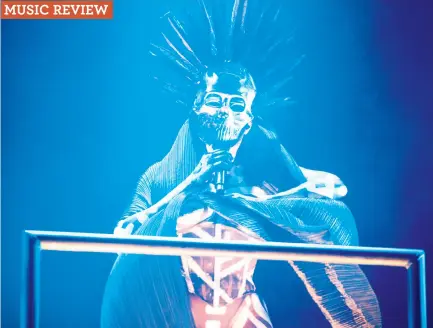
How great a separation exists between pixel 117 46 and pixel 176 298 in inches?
37.5

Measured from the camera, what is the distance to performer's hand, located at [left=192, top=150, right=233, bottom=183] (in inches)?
72.0

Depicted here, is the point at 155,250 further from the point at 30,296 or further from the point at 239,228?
the point at 239,228

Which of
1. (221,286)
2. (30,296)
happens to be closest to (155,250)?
(30,296)

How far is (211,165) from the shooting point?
1.84 metres

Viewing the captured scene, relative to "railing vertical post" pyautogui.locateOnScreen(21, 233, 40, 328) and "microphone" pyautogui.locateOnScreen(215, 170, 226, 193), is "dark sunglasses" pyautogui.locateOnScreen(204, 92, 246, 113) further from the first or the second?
"railing vertical post" pyautogui.locateOnScreen(21, 233, 40, 328)

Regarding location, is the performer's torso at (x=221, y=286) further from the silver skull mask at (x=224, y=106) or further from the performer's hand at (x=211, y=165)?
the silver skull mask at (x=224, y=106)

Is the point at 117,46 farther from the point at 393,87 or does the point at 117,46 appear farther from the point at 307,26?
the point at 393,87

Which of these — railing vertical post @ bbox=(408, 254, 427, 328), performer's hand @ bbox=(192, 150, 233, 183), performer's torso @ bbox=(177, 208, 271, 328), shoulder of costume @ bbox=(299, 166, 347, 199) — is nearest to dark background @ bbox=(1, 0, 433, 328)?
shoulder of costume @ bbox=(299, 166, 347, 199)

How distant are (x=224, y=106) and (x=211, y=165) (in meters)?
0.23

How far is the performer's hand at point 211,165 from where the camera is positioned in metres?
1.83

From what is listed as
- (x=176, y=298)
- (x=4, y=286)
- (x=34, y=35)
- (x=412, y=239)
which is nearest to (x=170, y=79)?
(x=34, y=35)

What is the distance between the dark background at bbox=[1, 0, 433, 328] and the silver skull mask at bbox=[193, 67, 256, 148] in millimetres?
98

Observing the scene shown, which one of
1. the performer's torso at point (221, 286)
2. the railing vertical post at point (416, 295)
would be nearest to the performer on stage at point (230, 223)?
the performer's torso at point (221, 286)

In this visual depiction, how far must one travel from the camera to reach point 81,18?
1.88 m
